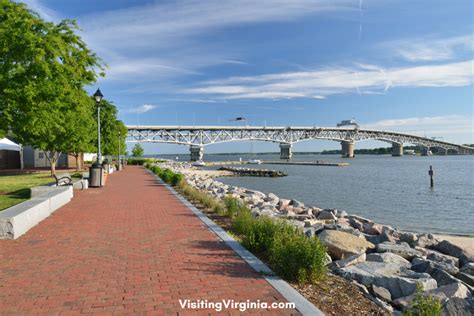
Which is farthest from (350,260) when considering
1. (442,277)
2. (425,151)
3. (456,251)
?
(425,151)

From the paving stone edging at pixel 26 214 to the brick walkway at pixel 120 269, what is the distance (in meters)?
0.22

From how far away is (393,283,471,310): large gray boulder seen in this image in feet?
18.3

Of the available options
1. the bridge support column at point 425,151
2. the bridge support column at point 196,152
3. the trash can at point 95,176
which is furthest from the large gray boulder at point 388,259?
the bridge support column at point 425,151

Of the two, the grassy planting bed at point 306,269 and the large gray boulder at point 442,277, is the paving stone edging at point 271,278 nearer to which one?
the grassy planting bed at point 306,269

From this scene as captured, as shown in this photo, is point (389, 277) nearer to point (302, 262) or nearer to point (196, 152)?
point (302, 262)

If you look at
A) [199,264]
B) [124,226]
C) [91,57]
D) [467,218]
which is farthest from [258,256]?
[467,218]

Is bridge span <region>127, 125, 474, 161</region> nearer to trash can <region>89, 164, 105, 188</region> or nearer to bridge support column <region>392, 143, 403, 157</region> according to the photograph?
bridge support column <region>392, 143, 403, 157</region>

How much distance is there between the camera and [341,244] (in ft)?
27.4

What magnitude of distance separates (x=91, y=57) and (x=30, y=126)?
19.0 feet

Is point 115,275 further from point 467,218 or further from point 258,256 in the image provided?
point 467,218

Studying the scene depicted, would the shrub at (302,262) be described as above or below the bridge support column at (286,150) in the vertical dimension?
below

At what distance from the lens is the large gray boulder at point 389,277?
611cm

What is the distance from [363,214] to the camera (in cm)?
2077

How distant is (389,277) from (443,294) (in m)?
0.82
